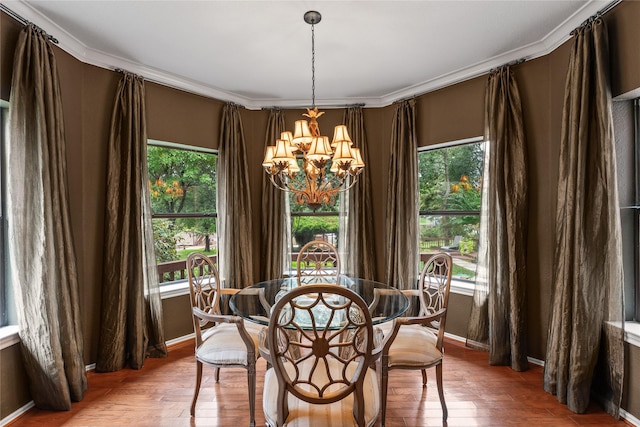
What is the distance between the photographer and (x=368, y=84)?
378cm

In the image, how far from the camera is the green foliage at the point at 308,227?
446cm

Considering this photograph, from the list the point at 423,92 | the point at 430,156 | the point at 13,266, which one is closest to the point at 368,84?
the point at 423,92

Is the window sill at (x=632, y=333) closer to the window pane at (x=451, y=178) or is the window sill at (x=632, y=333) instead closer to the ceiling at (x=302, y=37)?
the window pane at (x=451, y=178)

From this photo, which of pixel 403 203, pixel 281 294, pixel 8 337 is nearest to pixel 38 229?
pixel 8 337

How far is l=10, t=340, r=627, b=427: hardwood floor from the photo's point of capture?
7.47 feet

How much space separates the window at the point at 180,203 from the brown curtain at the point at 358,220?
5.44 ft

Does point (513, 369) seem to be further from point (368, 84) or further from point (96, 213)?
point (96, 213)

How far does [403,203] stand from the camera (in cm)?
395

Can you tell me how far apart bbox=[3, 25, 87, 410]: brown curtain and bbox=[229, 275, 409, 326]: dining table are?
4.16ft

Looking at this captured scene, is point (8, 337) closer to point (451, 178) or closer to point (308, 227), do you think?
point (308, 227)

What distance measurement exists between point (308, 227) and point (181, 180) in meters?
1.68

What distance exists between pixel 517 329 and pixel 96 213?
3954mm

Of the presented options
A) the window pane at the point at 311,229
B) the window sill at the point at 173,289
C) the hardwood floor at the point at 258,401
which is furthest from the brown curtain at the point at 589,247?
the window sill at the point at 173,289

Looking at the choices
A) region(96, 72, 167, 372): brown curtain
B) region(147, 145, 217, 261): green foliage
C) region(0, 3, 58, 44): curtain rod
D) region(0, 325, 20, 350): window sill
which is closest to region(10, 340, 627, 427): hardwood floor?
region(96, 72, 167, 372): brown curtain
